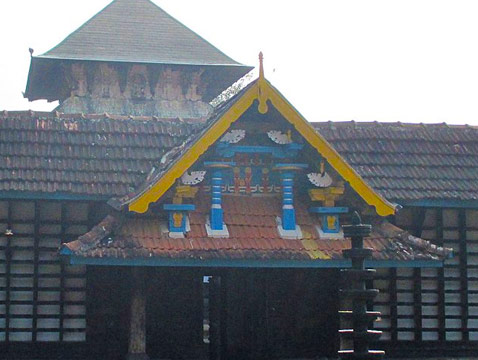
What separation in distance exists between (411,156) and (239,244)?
407cm

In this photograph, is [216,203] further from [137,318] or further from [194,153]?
[137,318]

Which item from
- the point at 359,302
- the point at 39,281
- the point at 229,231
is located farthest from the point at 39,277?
the point at 359,302

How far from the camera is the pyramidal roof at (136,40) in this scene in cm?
2594

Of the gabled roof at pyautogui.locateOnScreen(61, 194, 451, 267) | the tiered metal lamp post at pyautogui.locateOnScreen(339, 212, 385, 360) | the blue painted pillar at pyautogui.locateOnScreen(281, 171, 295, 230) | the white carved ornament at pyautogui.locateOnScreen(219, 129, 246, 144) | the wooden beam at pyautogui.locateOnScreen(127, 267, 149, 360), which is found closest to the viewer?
the tiered metal lamp post at pyautogui.locateOnScreen(339, 212, 385, 360)

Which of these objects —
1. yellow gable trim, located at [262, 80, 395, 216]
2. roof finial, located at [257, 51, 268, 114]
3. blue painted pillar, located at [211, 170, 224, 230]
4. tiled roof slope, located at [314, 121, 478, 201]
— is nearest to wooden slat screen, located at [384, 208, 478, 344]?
tiled roof slope, located at [314, 121, 478, 201]

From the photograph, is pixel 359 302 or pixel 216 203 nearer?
pixel 359 302

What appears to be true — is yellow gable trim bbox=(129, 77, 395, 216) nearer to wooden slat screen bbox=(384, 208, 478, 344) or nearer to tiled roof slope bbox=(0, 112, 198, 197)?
tiled roof slope bbox=(0, 112, 198, 197)

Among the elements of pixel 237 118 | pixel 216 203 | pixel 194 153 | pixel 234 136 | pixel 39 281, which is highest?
pixel 237 118

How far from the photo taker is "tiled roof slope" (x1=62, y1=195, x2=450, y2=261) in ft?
42.3

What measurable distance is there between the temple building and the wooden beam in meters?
0.02

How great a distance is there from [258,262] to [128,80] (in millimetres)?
13454

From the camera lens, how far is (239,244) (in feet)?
44.0

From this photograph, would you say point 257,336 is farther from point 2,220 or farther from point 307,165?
point 2,220

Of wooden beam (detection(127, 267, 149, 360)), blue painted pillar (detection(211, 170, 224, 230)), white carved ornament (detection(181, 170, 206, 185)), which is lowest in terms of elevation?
wooden beam (detection(127, 267, 149, 360))
